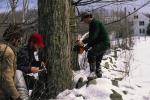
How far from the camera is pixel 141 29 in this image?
10738cm

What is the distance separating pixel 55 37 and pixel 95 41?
5.85 feet

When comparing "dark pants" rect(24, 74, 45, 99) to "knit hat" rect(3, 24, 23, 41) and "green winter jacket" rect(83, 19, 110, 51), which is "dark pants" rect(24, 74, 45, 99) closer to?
"knit hat" rect(3, 24, 23, 41)

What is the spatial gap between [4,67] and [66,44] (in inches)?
88.6

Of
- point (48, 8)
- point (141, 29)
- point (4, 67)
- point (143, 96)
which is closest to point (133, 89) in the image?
point (143, 96)

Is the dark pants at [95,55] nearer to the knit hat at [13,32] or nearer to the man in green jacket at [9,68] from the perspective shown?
the man in green jacket at [9,68]

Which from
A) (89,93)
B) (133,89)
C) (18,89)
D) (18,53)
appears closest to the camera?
(18,89)

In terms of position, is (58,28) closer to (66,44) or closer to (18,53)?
(66,44)

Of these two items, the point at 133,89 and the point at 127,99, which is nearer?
the point at 127,99

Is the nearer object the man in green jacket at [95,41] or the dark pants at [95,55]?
the man in green jacket at [95,41]

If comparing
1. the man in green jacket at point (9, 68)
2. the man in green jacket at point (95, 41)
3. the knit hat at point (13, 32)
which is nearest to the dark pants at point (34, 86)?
the man in green jacket at point (9, 68)

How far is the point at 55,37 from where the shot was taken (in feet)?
24.9

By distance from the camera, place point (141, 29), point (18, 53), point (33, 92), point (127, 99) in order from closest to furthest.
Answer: point (18, 53)
point (33, 92)
point (127, 99)
point (141, 29)

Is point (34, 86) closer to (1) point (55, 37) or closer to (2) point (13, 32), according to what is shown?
(1) point (55, 37)

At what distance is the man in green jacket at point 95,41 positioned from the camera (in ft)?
29.2
